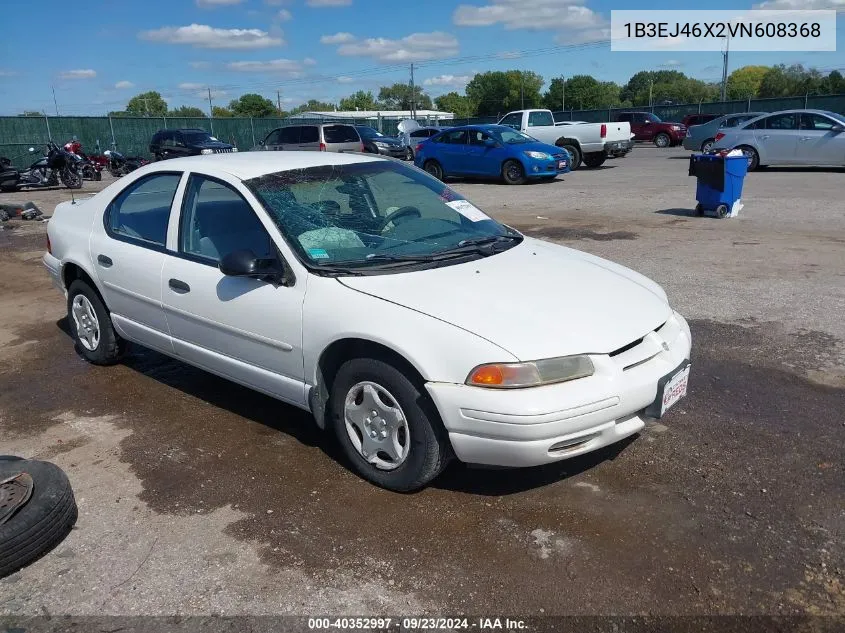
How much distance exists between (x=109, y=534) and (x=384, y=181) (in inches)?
98.7

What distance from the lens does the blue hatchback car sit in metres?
17.8

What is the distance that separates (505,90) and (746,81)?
3882 centimetres

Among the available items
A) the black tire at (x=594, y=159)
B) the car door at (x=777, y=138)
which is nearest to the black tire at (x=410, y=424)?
the car door at (x=777, y=138)

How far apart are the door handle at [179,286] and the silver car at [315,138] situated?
18.2m

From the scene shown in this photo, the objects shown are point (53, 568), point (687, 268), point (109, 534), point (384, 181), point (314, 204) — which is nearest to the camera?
point (53, 568)

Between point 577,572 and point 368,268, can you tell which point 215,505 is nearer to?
point 368,268

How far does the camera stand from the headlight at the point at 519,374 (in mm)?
A: 2996

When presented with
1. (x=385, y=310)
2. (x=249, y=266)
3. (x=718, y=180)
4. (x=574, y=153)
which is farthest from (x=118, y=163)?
(x=385, y=310)

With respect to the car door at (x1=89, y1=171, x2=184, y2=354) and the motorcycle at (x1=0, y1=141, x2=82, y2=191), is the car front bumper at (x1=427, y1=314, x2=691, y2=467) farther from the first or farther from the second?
the motorcycle at (x1=0, y1=141, x2=82, y2=191)

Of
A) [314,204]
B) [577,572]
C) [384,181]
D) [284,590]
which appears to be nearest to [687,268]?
[384,181]

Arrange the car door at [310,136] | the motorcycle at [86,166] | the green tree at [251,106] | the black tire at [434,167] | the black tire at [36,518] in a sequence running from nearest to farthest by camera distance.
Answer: the black tire at [36,518] < the black tire at [434,167] < the car door at [310,136] < the motorcycle at [86,166] < the green tree at [251,106]

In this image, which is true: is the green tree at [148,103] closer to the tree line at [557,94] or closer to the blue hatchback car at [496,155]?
the tree line at [557,94]


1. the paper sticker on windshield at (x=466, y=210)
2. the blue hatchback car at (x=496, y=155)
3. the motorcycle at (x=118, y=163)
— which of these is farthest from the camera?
the motorcycle at (x=118, y=163)

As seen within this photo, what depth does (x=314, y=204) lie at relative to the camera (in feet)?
13.1
